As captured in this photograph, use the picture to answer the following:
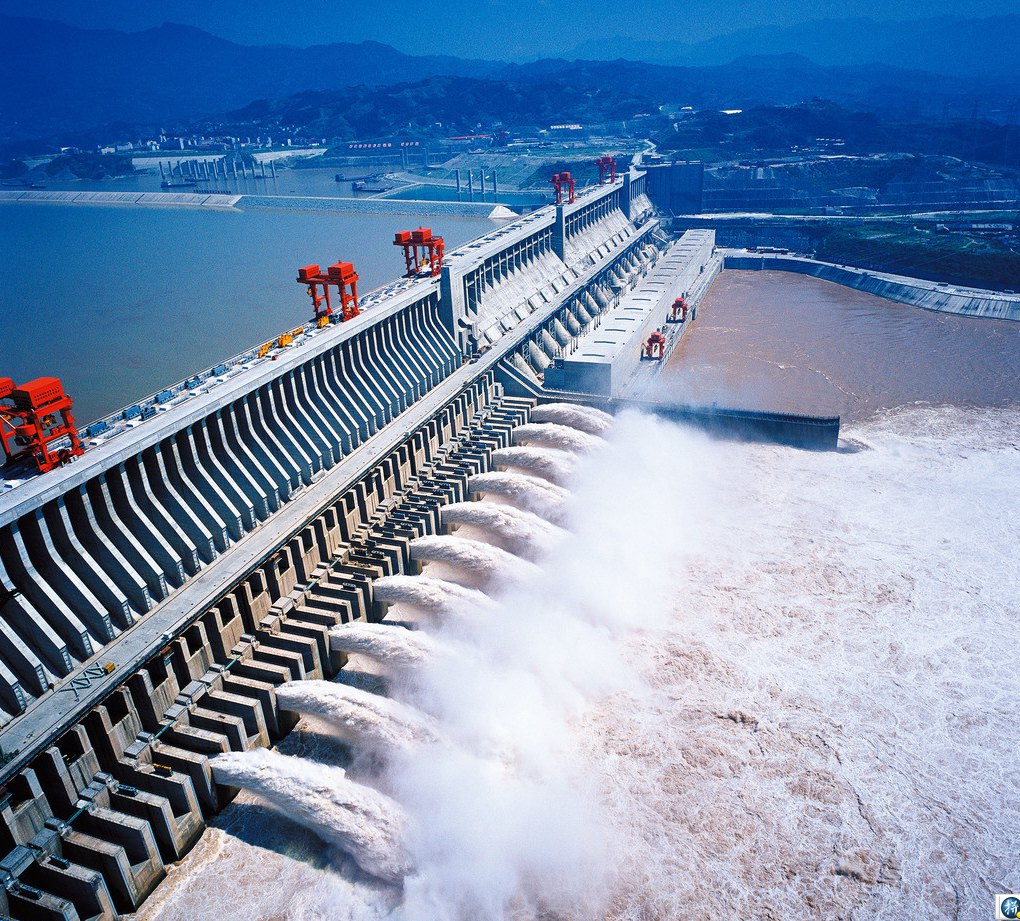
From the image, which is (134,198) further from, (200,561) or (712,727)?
(712,727)

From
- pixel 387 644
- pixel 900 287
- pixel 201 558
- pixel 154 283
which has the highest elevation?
pixel 154 283

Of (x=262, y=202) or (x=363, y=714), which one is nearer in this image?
(x=363, y=714)

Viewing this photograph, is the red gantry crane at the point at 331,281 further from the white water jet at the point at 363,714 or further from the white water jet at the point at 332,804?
the white water jet at the point at 332,804

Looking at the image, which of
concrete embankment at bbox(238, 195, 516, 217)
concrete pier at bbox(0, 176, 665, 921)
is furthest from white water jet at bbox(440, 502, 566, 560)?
concrete embankment at bbox(238, 195, 516, 217)

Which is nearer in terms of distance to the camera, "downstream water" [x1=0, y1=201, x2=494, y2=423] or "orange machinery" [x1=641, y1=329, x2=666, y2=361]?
"downstream water" [x1=0, y1=201, x2=494, y2=423]

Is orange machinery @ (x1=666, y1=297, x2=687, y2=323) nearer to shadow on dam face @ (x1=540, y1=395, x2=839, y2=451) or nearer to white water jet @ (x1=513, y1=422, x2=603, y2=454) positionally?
shadow on dam face @ (x1=540, y1=395, x2=839, y2=451)

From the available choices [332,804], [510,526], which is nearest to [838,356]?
[510,526]

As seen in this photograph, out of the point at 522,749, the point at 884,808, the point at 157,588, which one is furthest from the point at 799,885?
the point at 157,588
